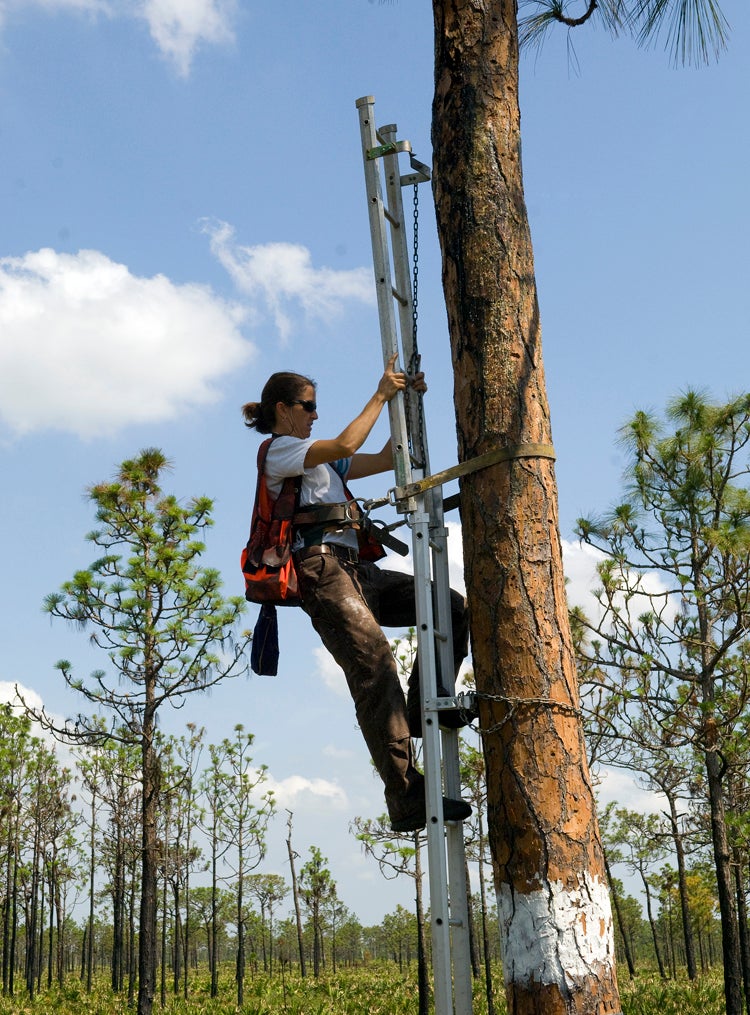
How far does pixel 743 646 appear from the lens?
12.4 metres

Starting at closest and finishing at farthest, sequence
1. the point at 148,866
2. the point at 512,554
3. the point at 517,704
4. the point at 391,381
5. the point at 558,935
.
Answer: the point at 558,935, the point at 517,704, the point at 512,554, the point at 391,381, the point at 148,866

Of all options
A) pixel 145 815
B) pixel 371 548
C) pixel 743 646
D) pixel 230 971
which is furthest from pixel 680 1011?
pixel 230 971

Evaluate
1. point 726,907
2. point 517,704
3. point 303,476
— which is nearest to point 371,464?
point 303,476

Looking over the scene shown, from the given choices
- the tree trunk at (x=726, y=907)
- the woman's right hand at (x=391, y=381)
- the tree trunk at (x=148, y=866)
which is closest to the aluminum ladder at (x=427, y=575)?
the woman's right hand at (x=391, y=381)

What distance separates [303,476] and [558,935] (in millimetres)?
1846

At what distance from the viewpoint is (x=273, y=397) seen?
391 cm

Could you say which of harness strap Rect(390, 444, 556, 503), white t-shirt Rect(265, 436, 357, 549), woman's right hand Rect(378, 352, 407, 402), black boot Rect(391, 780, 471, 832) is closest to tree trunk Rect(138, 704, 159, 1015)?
white t-shirt Rect(265, 436, 357, 549)

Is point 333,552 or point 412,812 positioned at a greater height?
point 333,552

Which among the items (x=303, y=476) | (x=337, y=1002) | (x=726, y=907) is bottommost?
(x=337, y=1002)

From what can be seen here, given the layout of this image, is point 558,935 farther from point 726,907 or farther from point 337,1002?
point 337,1002

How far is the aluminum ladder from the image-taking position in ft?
8.77

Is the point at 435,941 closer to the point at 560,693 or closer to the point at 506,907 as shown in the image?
the point at 506,907

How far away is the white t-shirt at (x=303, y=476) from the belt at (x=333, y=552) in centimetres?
2

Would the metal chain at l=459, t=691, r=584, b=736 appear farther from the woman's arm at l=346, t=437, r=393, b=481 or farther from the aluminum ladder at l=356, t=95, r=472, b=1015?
the woman's arm at l=346, t=437, r=393, b=481
